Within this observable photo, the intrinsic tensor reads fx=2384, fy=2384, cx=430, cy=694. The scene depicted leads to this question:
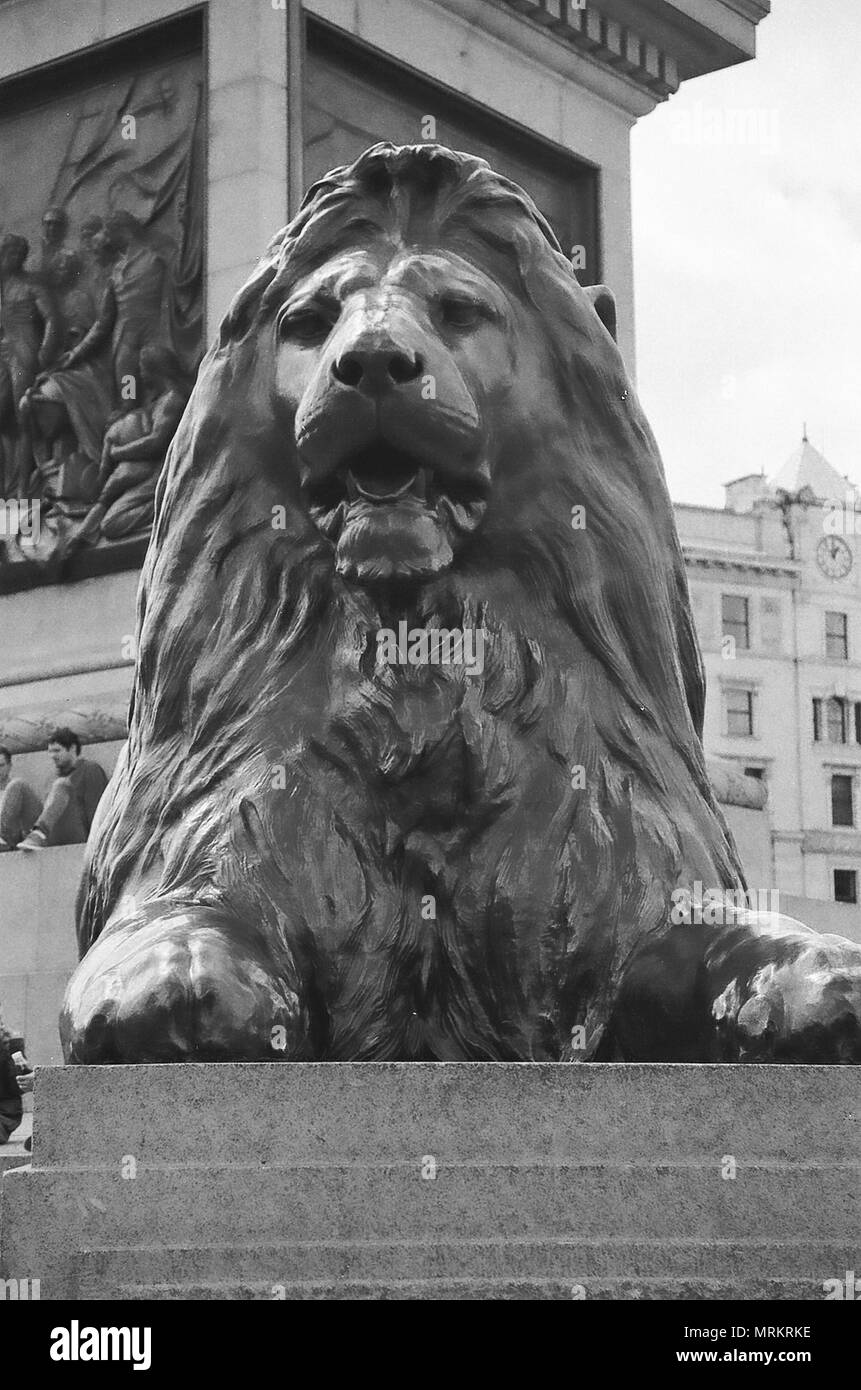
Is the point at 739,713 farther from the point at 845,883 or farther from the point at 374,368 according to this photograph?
the point at 374,368

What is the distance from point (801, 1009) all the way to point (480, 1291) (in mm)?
812

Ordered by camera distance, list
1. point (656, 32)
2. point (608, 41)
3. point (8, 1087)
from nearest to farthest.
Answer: point (8, 1087)
point (608, 41)
point (656, 32)

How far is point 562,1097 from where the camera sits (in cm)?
350

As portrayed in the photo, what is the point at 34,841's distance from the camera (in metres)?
10.9

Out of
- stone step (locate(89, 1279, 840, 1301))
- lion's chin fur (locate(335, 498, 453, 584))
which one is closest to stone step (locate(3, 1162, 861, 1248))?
stone step (locate(89, 1279, 840, 1301))

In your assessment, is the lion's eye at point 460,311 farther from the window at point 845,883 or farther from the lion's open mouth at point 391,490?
the window at point 845,883

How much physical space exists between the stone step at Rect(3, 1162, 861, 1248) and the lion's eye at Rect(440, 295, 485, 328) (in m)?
1.57

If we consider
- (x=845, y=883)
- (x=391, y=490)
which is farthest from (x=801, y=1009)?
(x=845, y=883)

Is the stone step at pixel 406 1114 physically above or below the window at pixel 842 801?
below

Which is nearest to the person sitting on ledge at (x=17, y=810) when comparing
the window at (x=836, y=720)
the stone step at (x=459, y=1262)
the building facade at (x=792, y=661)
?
the stone step at (x=459, y=1262)

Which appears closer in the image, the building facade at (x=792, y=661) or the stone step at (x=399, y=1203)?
the stone step at (x=399, y=1203)

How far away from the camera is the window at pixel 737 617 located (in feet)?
177

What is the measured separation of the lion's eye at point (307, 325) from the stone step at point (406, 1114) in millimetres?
1407

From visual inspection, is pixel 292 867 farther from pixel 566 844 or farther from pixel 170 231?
pixel 170 231
